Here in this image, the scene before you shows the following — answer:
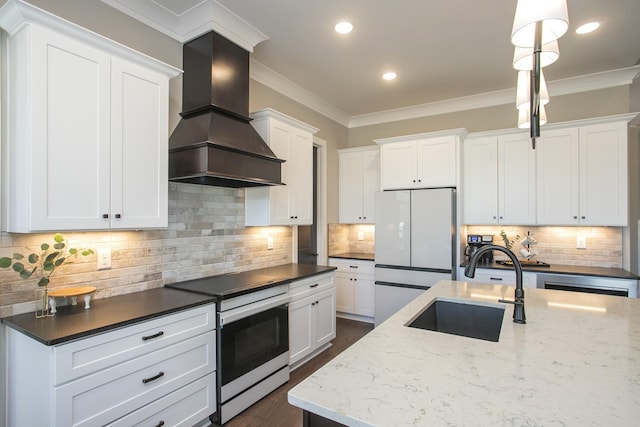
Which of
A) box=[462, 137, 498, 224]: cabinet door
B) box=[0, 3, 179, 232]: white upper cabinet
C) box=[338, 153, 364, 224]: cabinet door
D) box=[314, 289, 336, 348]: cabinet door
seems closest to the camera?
box=[0, 3, 179, 232]: white upper cabinet

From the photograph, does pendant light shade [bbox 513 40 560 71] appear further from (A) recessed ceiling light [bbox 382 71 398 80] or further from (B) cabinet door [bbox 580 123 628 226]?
(B) cabinet door [bbox 580 123 628 226]

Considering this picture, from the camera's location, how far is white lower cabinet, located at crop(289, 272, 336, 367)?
2951mm

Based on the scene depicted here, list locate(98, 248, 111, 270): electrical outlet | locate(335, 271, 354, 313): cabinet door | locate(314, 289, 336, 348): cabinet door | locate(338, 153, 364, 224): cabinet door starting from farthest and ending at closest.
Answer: locate(338, 153, 364, 224): cabinet door
locate(335, 271, 354, 313): cabinet door
locate(314, 289, 336, 348): cabinet door
locate(98, 248, 111, 270): electrical outlet

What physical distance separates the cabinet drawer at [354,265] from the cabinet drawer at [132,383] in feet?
8.24

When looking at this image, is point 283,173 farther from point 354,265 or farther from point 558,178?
point 558,178

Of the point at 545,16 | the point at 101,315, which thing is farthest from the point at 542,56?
the point at 101,315

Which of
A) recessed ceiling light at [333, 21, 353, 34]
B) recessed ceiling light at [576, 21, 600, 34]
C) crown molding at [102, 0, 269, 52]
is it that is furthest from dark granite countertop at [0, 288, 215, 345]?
recessed ceiling light at [576, 21, 600, 34]

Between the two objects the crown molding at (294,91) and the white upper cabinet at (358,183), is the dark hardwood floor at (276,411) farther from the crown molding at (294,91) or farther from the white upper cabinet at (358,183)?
the crown molding at (294,91)

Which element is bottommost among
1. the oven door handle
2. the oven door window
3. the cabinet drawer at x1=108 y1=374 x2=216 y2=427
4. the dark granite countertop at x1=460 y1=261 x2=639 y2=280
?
the cabinet drawer at x1=108 y1=374 x2=216 y2=427

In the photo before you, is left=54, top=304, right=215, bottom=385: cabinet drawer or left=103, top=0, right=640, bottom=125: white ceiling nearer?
left=54, top=304, right=215, bottom=385: cabinet drawer

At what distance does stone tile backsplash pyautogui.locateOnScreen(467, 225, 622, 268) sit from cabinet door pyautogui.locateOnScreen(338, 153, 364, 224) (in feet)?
6.05

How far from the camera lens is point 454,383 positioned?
1.00 metres

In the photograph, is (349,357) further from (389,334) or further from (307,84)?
(307,84)

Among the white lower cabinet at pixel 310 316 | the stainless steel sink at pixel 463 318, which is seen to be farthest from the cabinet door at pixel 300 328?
the stainless steel sink at pixel 463 318
